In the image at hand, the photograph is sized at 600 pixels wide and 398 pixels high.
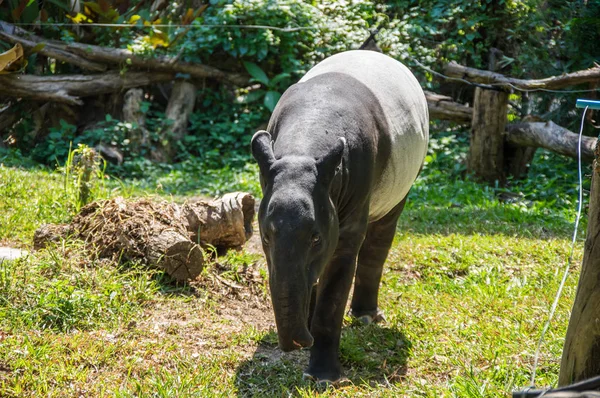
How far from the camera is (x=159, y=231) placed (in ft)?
19.2

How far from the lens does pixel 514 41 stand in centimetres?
1298

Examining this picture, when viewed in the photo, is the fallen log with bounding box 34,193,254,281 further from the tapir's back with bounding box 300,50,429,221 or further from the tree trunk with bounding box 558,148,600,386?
the tree trunk with bounding box 558,148,600,386

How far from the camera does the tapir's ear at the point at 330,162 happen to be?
12.8 ft

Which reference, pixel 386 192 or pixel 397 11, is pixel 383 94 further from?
pixel 397 11

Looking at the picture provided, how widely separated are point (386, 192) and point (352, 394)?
4.94ft

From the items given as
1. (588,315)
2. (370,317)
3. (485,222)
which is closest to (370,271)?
(370,317)

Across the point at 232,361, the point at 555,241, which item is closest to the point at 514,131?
the point at 555,241

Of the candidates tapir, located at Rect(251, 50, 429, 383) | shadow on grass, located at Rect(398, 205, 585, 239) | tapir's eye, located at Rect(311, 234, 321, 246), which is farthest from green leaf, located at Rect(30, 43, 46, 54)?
tapir's eye, located at Rect(311, 234, 321, 246)

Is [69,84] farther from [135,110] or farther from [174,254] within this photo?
[174,254]

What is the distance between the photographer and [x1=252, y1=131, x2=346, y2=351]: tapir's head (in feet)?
12.3

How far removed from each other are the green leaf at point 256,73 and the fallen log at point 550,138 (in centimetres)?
436

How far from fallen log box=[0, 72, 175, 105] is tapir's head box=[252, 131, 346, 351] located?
8.49 meters

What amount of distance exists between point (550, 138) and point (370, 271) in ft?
16.9

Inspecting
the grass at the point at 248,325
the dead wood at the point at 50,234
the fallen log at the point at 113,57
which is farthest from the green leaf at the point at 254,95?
the dead wood at the point at 50,234
